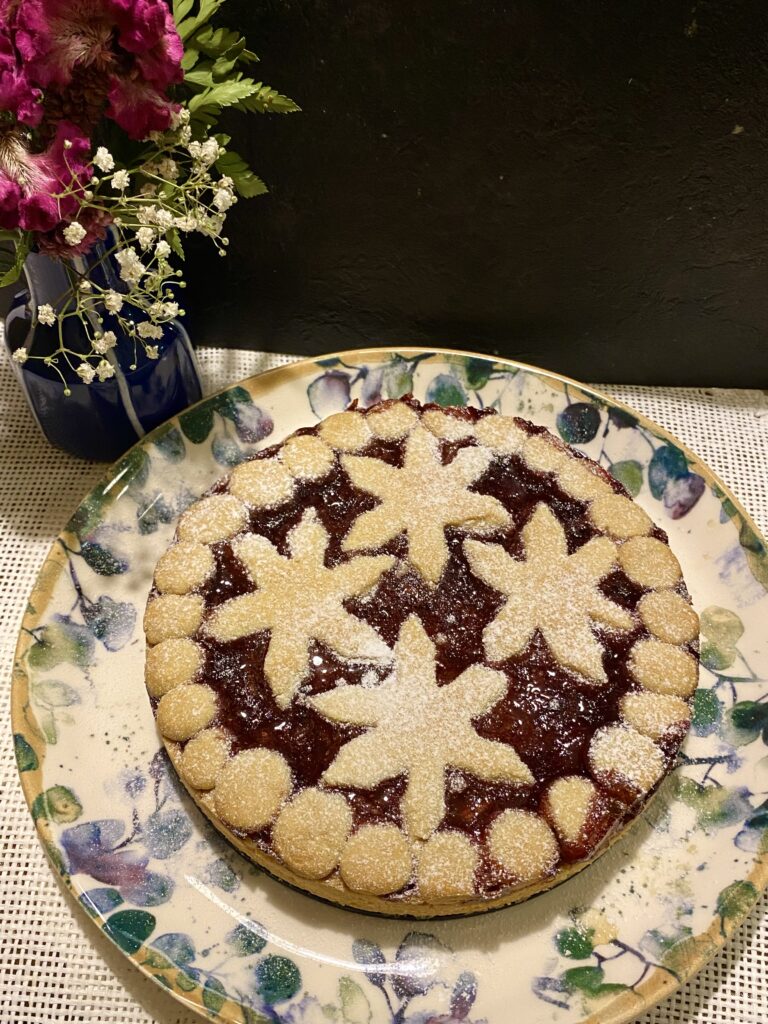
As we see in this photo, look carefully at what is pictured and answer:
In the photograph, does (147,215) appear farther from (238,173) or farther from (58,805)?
(58,805)

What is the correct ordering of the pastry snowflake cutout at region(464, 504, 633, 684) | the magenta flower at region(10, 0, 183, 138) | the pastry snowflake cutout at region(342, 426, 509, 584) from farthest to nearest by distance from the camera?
the pastry snowflake cutout at region(342, 426, 509, 584), the pastry snowflake cutout at region(464, 504, 633, 684), the magenta flower at region(10, 0, 183, 138)

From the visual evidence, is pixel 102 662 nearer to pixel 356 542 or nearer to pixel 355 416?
pixel 356 542

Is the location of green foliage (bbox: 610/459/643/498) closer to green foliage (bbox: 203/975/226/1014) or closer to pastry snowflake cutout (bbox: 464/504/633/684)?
pastry snowflake cutout (bbox: 464/504/633/684)

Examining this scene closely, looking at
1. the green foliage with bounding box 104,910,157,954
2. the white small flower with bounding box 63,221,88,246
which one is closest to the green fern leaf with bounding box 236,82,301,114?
the white small flower with bounding box 63,221,88,246

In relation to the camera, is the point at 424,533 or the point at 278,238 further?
the point at 278,238

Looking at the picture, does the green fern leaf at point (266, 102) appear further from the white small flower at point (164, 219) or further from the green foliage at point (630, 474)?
the green foliage at point (630, 474)

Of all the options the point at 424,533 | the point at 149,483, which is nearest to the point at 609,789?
the point at 424,533
